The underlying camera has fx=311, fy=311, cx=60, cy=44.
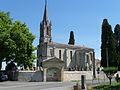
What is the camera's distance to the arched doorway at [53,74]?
198 feet

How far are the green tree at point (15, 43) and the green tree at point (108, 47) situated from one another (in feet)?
92.5

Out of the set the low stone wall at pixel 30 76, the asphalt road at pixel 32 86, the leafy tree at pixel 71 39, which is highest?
the leafy tree at pixel 71 39

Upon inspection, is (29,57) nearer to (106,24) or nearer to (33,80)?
(33,80)

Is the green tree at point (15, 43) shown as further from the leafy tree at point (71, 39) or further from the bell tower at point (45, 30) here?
the leafy tree at point (71, 39)

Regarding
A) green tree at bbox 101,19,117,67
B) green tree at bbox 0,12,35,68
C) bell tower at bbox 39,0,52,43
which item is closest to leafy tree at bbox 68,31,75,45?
bell tower at bbox 39,0,52,43

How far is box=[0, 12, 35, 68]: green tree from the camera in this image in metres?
55.6

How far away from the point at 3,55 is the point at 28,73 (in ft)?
19.0

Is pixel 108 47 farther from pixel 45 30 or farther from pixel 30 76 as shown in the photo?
pixel 30 76

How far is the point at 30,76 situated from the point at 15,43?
698 cm

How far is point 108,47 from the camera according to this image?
270 feet

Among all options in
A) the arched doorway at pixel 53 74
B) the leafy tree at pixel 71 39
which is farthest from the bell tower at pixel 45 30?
the arched doorway at pixel 53 74

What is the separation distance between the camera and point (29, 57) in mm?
58062

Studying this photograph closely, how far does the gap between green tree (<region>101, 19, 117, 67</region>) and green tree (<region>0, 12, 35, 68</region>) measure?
28.2m

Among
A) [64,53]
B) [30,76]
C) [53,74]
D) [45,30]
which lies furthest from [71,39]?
[30,76]
